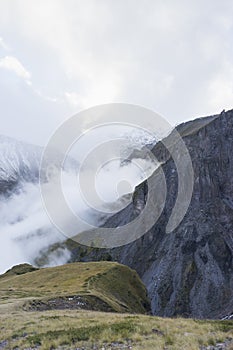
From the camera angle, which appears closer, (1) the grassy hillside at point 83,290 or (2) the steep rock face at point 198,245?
(1) the grassy hillside at point 83,290

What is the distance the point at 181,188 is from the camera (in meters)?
161

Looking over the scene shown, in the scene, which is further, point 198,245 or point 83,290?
point 198,245

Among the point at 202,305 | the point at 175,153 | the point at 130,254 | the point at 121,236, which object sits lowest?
the point at 202,305

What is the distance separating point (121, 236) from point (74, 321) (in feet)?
520

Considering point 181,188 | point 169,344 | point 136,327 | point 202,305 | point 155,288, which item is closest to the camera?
point 169,344

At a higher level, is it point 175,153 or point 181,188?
point 175,153

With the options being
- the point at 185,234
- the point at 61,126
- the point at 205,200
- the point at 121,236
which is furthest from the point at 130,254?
the point at 61,126

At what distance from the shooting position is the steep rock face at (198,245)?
5054 inches

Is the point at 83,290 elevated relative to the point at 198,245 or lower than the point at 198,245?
lower

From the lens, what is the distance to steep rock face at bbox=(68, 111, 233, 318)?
128 metres

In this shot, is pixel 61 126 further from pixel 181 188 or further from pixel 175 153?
pixel 175 153

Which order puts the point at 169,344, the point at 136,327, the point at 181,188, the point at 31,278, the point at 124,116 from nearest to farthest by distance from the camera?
the point at 169,344
the point at 136,327
the point at 124,116
the point at 31,278
the point at 181,188

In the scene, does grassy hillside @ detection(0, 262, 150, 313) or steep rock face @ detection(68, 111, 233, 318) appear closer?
grassy hillside @ detection(0, 262, 150, 313)

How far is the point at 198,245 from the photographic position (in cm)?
14362
